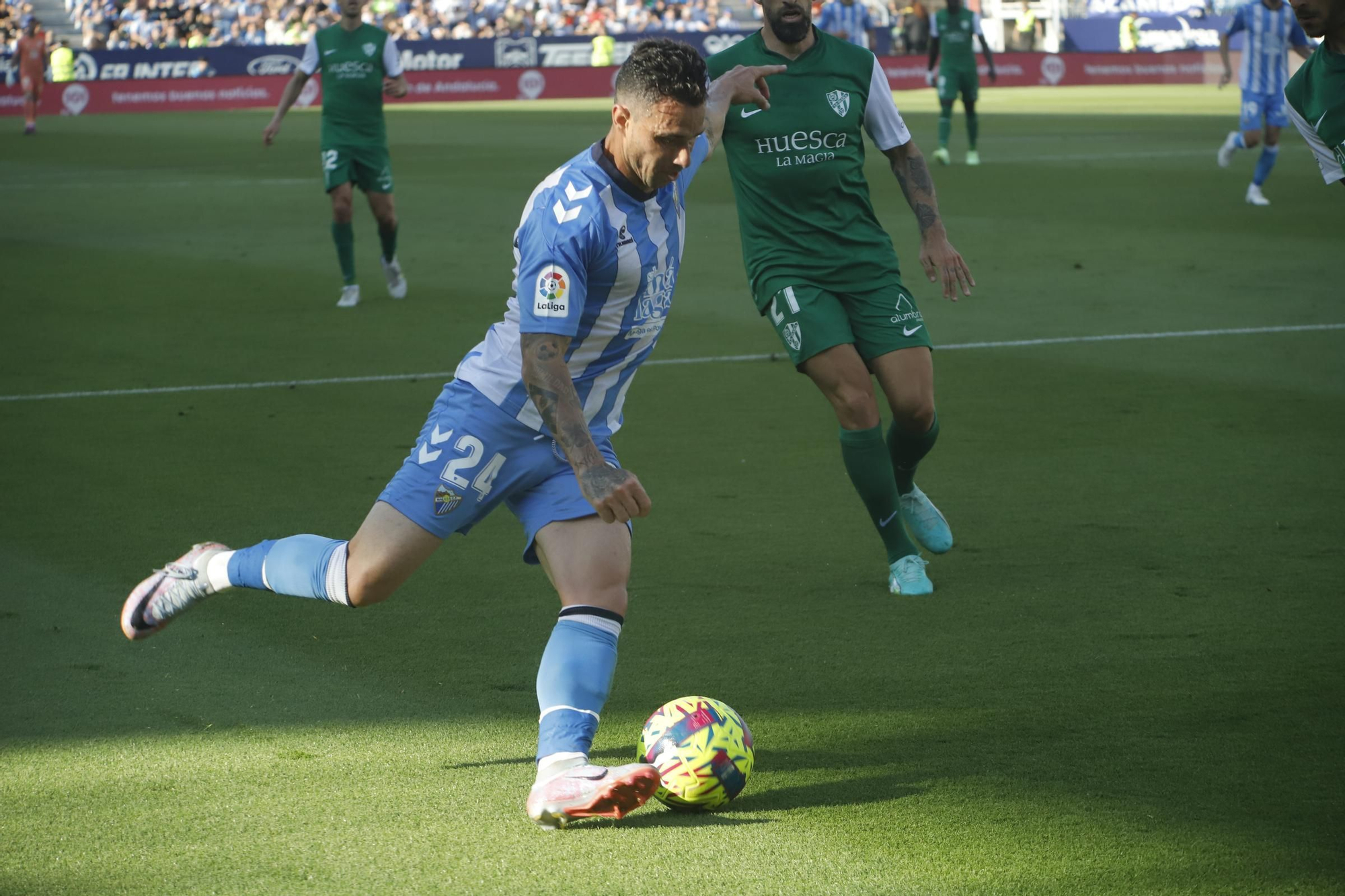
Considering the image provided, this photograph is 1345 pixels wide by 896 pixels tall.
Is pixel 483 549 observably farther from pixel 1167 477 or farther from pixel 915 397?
pixel 1167 477

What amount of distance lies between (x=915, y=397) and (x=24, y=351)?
283 inches

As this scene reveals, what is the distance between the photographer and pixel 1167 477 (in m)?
7.21

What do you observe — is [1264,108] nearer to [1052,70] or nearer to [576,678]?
[576,678]

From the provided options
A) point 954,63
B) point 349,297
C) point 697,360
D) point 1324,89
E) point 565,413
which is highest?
point 1324,89

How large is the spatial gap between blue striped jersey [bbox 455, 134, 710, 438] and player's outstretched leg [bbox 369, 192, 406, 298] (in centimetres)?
833

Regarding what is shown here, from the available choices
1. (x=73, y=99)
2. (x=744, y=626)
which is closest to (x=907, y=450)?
(x=744, y=626)

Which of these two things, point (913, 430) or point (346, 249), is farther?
point (346, 249)

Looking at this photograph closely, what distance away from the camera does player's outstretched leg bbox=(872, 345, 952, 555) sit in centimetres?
577

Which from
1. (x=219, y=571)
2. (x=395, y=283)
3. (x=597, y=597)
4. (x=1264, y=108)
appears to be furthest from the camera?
(x=1264, y=108)

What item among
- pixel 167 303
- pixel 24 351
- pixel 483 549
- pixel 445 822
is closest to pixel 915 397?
pixel 483 549

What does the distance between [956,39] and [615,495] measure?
63.7 ft

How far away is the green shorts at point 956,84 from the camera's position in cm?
2194

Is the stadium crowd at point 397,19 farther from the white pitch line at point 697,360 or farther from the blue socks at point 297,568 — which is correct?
the blue socks at point 297,568

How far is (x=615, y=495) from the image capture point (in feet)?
11.8
